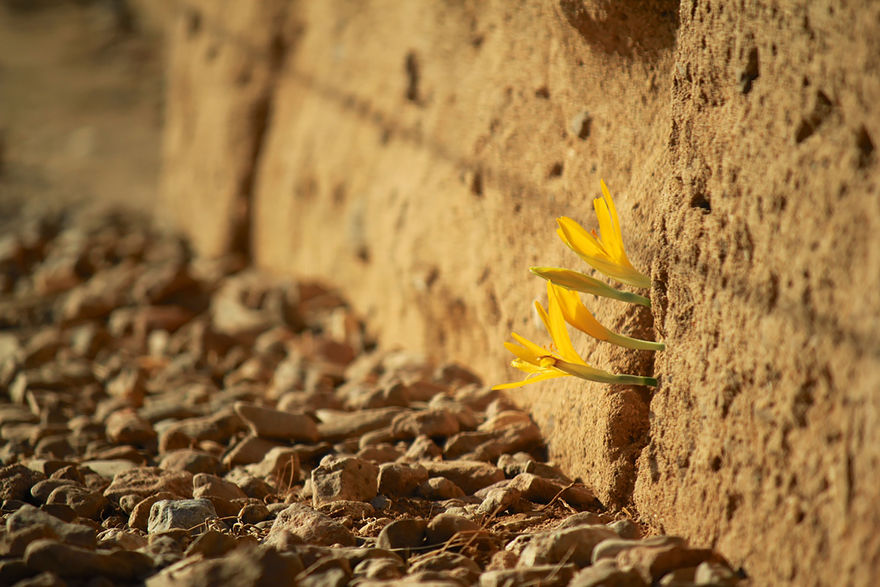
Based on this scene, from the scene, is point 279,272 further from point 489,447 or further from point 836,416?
point 836,416

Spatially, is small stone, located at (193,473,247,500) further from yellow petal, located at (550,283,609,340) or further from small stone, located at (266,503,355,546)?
yellow petal, located at (550,283,609,340)

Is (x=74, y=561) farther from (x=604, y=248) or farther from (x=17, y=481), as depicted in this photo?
(x=604, y=248)

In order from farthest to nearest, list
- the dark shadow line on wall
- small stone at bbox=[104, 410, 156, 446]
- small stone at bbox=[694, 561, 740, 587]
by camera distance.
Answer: small stone at bbox=[104, 410, 156, 446]
small stone at bbox=[694, 561, 740, 587]
the dark shadow line on wall

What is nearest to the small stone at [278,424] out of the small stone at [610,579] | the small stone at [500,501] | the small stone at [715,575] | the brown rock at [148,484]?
the brown rock at [148,484]

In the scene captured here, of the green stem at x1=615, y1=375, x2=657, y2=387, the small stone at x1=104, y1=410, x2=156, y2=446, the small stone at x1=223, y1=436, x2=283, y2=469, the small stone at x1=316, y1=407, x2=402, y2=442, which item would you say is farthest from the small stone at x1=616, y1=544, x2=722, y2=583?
the small stone at x1=104, y1=410, x2=156, y2=446

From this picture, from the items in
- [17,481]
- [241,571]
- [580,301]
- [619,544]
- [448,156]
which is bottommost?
[17,481]

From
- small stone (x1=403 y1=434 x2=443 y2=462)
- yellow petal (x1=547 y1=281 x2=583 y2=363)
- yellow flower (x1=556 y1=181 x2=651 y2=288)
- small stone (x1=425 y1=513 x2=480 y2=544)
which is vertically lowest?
small stone (x1=425 y1=513 x2=480 y2=544)

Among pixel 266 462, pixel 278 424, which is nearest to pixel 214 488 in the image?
pixel 266 462
